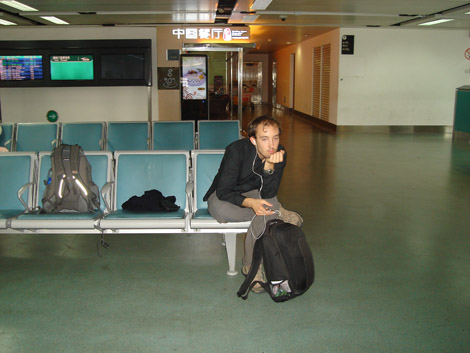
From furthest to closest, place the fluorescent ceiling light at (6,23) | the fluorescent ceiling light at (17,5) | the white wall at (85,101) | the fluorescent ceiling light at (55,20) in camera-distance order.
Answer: the white wall at (85,101)
the fluorescent ceiling light at (6,23)
the fluorescent ceiling light at (55,20)
the fluorescent ceiling light at (17,5)

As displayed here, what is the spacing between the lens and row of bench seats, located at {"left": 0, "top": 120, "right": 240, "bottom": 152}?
6.24 metres

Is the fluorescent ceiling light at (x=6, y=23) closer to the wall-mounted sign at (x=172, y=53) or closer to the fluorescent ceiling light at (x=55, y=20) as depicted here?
the fluorescent ceiling light at (x=55, y=20)

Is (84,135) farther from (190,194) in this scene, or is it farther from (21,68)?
(21,68)

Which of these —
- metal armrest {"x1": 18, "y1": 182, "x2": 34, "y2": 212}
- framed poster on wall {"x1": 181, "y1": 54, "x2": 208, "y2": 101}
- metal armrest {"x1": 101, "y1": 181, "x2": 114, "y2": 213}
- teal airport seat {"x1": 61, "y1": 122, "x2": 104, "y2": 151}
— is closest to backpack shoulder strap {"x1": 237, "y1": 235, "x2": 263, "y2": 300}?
metal armrest {"x1": 101, "y1": 181, "x2": 114, "y2": 213}

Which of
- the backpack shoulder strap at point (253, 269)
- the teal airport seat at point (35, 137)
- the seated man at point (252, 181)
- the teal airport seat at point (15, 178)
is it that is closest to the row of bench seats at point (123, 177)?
the teal airport seat at point (15, 178)

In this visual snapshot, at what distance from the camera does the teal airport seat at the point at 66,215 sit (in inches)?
136

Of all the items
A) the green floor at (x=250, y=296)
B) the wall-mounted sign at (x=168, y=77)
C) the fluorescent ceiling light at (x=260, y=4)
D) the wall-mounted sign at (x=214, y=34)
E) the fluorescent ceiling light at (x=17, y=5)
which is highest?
the fluorescent ceiling light at (x=260, y=4)

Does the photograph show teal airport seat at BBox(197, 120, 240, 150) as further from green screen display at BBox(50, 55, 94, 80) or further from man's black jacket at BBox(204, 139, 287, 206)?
green screen display at BBox(50, 55, 94, 80)

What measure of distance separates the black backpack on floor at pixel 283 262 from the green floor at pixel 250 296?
0.11m

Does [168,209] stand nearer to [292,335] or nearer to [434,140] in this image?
[292,335]

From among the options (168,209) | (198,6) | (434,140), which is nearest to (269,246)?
(168,209)

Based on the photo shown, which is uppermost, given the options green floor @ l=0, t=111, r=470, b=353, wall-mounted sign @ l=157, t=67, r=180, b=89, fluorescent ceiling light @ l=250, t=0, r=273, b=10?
fluorescent ceiling light @ l=250, t=0, r=273, b=10

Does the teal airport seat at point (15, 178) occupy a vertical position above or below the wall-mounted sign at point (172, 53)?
below

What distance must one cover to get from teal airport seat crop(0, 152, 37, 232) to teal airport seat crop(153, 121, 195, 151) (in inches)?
94.6
